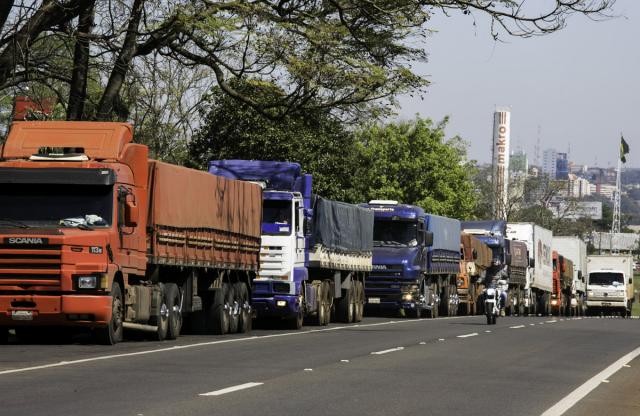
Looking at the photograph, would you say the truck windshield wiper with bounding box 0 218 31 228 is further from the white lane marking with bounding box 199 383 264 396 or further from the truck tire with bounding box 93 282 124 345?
the white lane marking with bounding box 199 383 264 396

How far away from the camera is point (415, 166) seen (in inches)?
3499

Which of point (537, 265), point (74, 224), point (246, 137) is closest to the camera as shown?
point (74, 224)

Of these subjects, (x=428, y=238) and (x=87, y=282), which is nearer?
(x=87, y=282)

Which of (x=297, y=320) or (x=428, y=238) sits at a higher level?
(x=428, y=238)

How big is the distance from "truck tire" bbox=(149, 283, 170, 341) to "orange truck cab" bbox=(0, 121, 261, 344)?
0.03 meters

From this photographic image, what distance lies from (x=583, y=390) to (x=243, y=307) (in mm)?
14734

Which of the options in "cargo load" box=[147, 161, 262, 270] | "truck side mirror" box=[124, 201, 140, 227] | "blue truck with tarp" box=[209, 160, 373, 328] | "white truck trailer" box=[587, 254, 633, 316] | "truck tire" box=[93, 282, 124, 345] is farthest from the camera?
"white truck trailer" box=[587, 254, 633, 316]

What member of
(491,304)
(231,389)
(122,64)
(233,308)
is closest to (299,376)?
(231,389)

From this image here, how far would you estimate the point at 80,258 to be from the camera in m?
22.2

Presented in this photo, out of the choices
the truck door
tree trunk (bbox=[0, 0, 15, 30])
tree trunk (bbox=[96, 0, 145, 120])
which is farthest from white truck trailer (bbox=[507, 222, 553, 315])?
tree trunk (bbox=[0, 0, 15, 30])

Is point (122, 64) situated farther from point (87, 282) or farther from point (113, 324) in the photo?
point (87, 282)

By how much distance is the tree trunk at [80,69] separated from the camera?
1197 inches

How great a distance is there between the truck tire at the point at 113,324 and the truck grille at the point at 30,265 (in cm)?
104

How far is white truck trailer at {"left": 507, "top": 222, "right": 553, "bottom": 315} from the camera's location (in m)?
67.9
